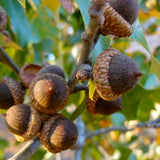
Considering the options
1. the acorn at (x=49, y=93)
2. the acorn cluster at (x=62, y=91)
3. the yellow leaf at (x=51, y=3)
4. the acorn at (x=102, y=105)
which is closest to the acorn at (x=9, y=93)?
the acorn cluster at (x=62, y=91)

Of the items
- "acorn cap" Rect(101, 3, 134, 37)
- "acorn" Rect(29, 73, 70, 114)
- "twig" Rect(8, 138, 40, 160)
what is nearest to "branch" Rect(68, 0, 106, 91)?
"acorn cap" Rect(101, 3, 134, 37)

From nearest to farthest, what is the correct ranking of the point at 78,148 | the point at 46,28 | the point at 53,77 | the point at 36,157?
the point at 53,77, the point at 78,148, the point at 36,157, the point at 46,28

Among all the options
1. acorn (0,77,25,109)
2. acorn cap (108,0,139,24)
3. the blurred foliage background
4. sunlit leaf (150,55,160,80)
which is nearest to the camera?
acorn cap (108,0,139,24)

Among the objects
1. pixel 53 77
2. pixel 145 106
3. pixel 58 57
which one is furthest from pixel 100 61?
pixel 58 57

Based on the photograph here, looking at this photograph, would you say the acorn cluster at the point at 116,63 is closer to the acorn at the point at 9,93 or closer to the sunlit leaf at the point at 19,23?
the acorn at the point at 9,93

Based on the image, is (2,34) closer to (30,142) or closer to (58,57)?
(30,142)

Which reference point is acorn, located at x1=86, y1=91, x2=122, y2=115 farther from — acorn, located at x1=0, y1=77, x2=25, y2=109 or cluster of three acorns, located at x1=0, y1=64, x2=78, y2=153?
acorn, located at x1=0, y1=77, x2=25, y2=109

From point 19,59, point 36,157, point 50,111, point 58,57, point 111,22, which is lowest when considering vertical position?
point 36,157
